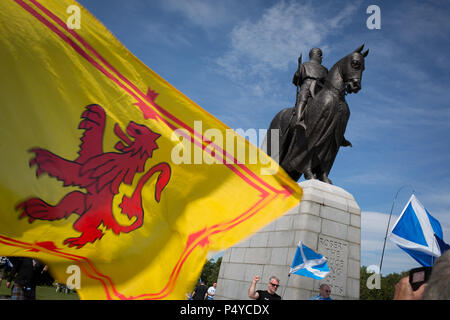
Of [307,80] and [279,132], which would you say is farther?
[279,132]

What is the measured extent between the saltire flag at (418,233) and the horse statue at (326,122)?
1936mm

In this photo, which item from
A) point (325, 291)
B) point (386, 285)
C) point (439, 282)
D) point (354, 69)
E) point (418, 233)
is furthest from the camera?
point (386, 285)

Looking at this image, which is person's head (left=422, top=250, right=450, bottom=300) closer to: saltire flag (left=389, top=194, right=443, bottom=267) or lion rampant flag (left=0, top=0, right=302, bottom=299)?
lion rampant flag (left=0, top=0, right=302, bottom=299)

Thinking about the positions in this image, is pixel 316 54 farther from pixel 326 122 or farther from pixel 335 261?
pixel 335 261

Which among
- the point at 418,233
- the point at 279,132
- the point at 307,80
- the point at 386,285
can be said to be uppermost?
the point at 386,285

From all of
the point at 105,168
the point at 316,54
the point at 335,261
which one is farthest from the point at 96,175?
the point at 316,54

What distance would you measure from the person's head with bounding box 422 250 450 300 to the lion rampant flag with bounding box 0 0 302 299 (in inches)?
118

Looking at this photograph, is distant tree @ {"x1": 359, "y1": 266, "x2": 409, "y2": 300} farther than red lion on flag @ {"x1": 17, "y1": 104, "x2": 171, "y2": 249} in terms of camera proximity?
Yes

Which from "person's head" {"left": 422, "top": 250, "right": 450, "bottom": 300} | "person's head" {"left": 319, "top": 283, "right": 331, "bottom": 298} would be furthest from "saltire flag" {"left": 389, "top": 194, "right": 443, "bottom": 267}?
"person's head" {"left": 422, "top": 250, "right": 450, "bottom": 300}

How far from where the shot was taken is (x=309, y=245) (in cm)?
659

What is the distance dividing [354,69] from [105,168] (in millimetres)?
6432

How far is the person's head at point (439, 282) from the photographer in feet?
5.69

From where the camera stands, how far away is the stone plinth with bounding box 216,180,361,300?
6.59 metres

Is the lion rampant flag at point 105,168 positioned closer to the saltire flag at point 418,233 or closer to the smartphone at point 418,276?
the smartphone at point 418,276
